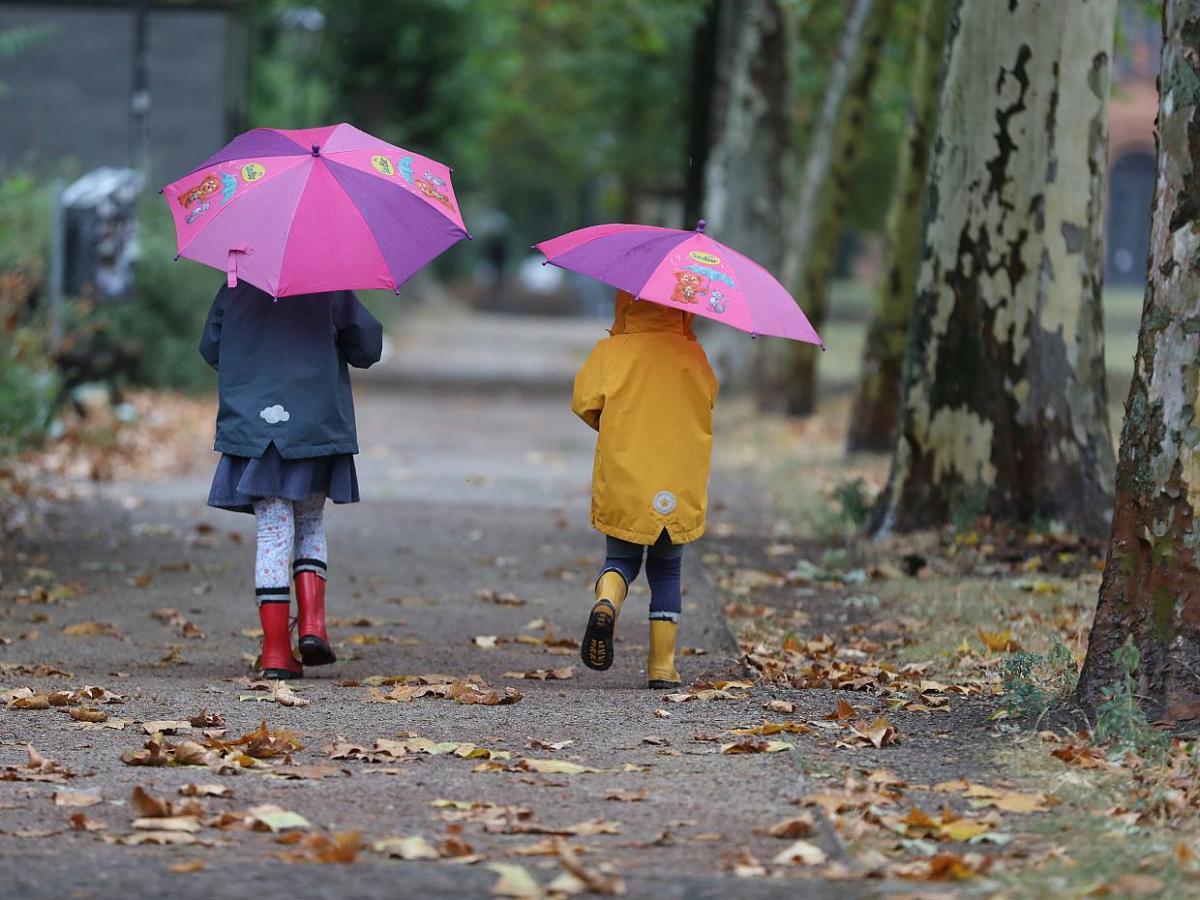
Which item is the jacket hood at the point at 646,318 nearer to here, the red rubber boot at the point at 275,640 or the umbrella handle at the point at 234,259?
the umbrella handle at the point at 234,259

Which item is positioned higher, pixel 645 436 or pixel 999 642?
pixel 645 436

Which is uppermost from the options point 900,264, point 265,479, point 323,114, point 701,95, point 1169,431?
point 323,114

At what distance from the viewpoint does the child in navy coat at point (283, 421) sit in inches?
270

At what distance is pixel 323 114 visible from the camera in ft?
124

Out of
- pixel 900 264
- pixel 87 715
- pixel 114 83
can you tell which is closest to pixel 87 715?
pixel 87 715

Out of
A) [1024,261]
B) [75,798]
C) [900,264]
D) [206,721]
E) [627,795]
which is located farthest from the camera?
[900,264]

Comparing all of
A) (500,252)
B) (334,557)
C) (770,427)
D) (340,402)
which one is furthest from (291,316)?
(500,252)

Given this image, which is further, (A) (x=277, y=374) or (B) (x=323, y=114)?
(B) (x=323, y=114)

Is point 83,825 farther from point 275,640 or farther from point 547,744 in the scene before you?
point 275,640

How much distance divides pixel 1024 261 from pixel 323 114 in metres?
28.9

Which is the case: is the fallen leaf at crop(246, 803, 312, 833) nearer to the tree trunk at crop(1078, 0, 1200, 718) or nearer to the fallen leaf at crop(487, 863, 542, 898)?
the fallen leaf at crop(487, 863, 542, 898)

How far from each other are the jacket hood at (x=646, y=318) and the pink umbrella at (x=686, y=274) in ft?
0.59

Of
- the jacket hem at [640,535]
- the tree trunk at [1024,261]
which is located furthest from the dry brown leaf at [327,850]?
the tree trunk at [1024,261]

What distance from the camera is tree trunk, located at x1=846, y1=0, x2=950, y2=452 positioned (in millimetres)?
14391
